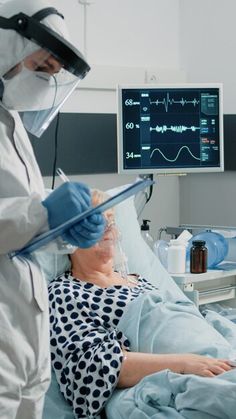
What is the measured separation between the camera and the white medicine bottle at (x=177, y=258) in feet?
10.4

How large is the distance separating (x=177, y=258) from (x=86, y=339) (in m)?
0.97

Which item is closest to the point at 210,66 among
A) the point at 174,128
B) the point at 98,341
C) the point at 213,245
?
the point at 174,128

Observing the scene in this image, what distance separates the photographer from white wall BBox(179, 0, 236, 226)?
3932 millimetres

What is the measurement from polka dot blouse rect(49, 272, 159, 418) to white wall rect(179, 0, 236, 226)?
1620mm

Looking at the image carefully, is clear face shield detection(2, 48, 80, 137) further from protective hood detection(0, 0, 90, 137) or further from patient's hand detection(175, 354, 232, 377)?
patient's hand detection(175, 354, 232, 377)

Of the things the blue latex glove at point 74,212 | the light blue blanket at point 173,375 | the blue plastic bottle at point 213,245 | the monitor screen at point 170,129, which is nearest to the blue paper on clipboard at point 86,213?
the blue latex glove at point 74,212

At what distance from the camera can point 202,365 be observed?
7.19 ft

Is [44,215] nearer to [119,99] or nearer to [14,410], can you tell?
[14,410]

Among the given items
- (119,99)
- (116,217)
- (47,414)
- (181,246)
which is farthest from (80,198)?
(119,99)

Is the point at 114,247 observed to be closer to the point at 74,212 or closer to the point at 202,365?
the point at 202,365

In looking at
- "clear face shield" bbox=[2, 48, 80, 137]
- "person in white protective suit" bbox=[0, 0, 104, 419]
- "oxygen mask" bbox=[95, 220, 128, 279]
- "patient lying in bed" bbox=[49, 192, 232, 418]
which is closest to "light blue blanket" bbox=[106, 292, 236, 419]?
"patient lying in bed" bbox=[49, 192, 232, 418]

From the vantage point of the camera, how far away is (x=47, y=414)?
7.36 feet

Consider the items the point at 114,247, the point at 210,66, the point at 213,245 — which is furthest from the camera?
the point at 210,66

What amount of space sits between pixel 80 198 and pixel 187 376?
0.71 meters
